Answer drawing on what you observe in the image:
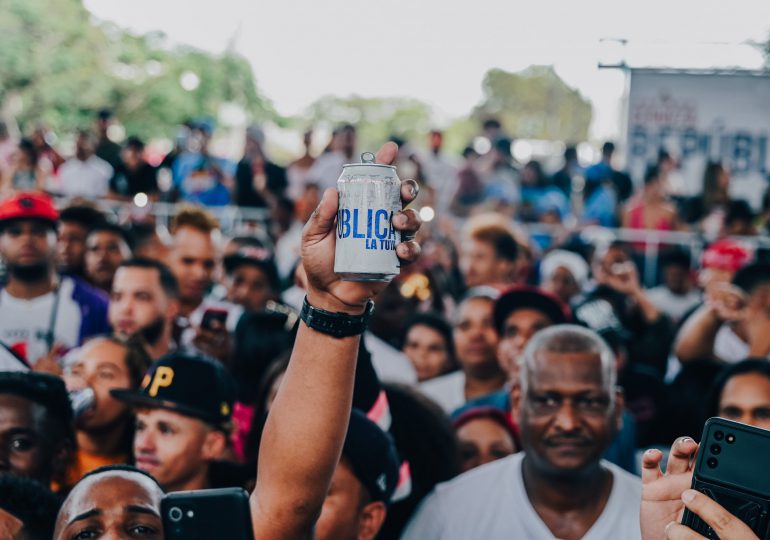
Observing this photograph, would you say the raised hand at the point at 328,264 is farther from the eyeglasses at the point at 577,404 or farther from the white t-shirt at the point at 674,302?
the white t-shirt at the point at 674,302

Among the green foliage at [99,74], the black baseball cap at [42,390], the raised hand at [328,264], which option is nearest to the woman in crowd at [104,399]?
the black baseball cap at [42,390]

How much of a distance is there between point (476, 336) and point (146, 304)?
1.84m

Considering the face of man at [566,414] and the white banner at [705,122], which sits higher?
the white banner at [705,122]

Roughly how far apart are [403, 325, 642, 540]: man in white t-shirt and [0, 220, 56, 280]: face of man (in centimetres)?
320

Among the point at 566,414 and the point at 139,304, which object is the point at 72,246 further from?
the point at 566,414

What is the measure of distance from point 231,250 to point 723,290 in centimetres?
406

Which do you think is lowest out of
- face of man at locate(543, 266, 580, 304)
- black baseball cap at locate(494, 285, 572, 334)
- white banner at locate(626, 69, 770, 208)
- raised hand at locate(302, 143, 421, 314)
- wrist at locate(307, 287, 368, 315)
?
face of man at locate(543, 266, 580, 304)

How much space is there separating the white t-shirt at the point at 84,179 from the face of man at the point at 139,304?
6975mm

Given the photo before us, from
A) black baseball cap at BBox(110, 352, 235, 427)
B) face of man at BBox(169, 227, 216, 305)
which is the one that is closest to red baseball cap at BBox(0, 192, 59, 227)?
face of man at BBox(169, 227, 216, 305)

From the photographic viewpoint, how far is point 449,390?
601cm

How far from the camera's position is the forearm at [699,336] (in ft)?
19.2

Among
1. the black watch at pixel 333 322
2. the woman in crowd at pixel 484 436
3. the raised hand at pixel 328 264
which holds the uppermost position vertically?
the raised hand at pixel 328 264

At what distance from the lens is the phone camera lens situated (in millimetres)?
1767

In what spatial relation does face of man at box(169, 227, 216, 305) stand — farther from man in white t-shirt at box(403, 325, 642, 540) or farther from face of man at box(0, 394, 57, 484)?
man in white t-shirt at box(403, 325, 642, 540)
